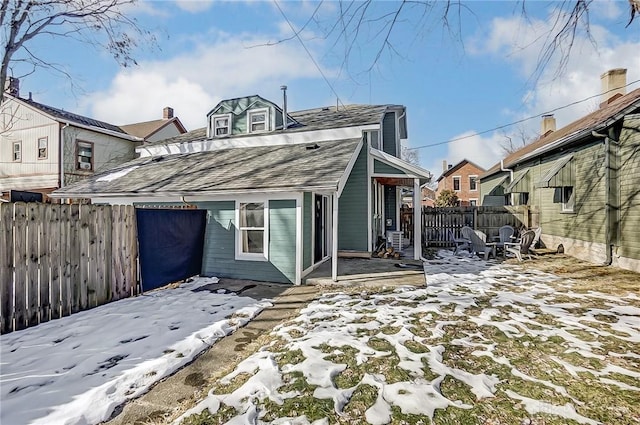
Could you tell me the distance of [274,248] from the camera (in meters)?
7.42

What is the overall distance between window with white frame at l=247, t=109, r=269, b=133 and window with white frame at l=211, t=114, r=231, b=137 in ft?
3.10

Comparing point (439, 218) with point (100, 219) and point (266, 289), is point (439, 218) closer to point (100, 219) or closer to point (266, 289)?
point (266, 289)

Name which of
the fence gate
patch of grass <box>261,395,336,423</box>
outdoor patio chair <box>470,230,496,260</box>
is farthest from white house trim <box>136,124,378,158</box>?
patch of grass <box>261,395,336,423</box>

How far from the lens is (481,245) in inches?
403

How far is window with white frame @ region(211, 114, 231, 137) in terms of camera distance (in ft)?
40.2

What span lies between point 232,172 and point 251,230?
211 centimetres

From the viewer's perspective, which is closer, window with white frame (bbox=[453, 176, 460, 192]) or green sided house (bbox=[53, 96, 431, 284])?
green sided house (bbox=[53, 96, 431, 284])

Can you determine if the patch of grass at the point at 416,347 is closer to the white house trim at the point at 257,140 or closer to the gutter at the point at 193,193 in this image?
the gutter at the point at 193,193

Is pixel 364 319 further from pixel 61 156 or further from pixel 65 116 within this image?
pixel 65 116

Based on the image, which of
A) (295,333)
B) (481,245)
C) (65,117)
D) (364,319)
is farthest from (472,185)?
(65,117)

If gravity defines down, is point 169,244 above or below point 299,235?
below

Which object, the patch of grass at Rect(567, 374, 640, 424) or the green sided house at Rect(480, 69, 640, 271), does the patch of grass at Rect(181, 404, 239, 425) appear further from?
the green sided house at Rect(480, 69, 640, 271)

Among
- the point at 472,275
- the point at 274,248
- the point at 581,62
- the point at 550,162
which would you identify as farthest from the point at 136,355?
the point at 550,162

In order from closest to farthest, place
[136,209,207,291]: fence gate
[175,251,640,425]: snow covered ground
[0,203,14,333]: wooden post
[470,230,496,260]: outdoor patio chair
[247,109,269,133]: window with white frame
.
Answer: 1. [175,251,640,425]: snow covered ground
2. [0,203,14,333]: wooden post
3. [136,209,207,291]: fence gate
4. [470,230,496,260]: outdoor patio chair
5. [247,109,269,133]: window with white frame
